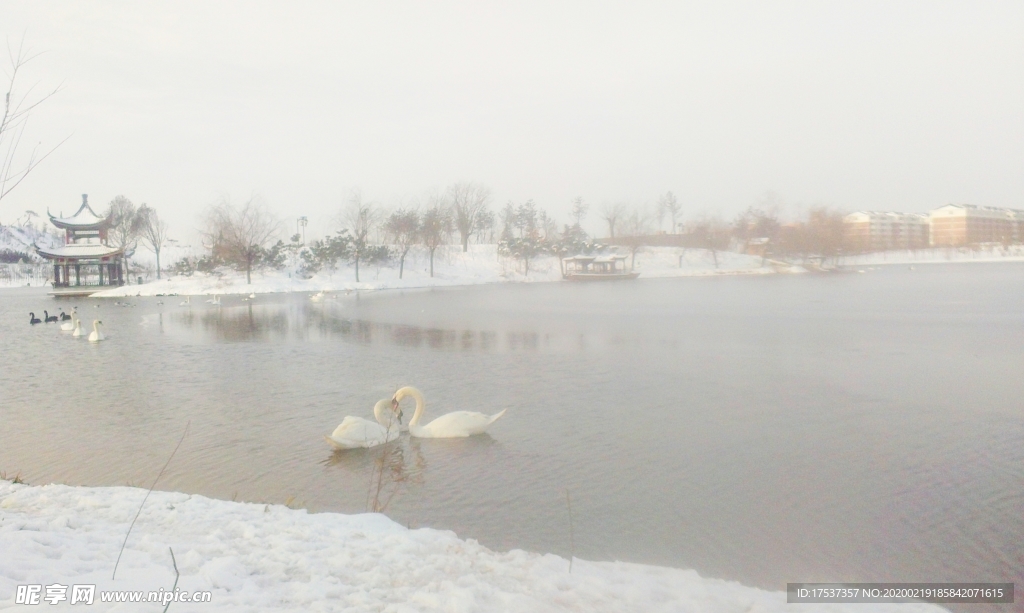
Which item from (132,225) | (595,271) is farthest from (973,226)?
(132,225)

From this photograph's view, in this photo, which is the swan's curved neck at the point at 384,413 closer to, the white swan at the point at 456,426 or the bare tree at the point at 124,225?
the white swan at the point at 456,426

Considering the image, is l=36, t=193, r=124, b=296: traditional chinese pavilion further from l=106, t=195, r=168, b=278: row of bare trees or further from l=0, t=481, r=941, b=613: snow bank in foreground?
l=0, t=481, r=941, b=613: snow bank in foreground

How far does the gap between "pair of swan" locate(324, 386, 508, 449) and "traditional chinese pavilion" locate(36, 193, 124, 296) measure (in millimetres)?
45605

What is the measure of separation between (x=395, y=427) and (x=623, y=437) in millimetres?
2790

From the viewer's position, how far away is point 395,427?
820 cm

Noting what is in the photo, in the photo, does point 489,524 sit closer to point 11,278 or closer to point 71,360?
point 71,360

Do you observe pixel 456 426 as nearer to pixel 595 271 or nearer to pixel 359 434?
pixel 359 434

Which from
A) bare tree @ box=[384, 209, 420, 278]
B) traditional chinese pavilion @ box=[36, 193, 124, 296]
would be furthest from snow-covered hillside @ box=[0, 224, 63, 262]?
bare tree @ box=[384, 209, 420, 278]

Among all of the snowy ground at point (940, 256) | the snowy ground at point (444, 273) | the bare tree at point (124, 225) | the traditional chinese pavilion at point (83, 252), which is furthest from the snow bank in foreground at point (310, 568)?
the snowy ground at point (940, 256)

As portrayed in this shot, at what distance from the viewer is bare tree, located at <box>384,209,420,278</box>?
2142 inches

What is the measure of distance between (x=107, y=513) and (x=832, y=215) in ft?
279

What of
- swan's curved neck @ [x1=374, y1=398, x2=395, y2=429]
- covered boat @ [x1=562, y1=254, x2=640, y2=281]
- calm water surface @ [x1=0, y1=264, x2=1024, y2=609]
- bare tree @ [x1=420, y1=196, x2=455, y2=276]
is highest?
bare tree @ [x1=420, y1=196, x2=455, y2=276]

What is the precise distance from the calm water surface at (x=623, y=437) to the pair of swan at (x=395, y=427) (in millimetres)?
165

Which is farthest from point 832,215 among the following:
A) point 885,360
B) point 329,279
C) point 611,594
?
point 611,594
